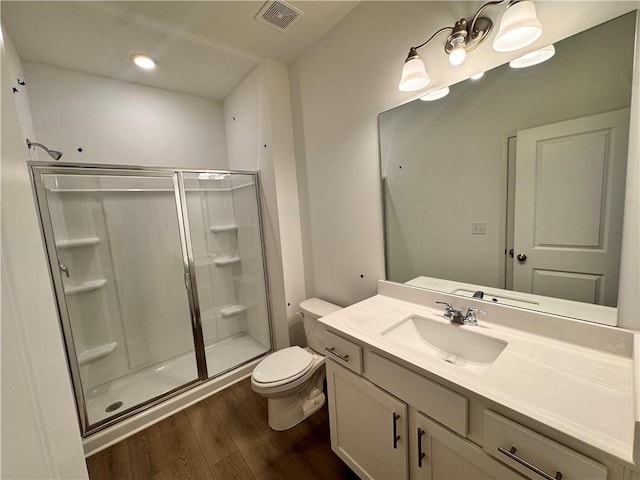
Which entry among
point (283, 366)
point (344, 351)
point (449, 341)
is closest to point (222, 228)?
point (283, 366)

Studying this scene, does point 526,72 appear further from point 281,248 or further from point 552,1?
point 281,248

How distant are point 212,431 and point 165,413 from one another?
44cm

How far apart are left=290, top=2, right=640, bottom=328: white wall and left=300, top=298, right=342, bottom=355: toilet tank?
0.39 ft

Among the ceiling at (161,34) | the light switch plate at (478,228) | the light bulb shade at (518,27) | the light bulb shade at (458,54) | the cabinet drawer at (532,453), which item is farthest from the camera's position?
the ceiling at (161,34)

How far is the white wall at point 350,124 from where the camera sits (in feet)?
4.50

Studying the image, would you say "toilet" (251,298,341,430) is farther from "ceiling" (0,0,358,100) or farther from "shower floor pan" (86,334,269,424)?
"ceiling" (0,0,358,100)

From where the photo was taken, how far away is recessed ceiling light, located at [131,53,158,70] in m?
1.88

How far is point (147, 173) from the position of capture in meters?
1.88

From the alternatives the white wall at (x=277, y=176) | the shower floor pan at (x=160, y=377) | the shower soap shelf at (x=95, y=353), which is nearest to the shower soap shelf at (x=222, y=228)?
the white wall at (x=277, y=176)

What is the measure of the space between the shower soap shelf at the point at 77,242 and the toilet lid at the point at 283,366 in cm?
161

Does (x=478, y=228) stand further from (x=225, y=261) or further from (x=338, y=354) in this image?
(x=225, y=261)

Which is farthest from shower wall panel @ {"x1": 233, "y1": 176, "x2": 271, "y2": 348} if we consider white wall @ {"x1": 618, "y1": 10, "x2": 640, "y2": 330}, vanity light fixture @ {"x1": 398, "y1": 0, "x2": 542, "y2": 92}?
white wall @ {"x1": 618, "y1": 10, "x2": 640, "y2": 330}

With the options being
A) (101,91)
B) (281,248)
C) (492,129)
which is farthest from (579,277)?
(101,91)

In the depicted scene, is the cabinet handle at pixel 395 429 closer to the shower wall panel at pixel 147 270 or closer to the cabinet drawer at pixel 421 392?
the cabinet drawer at pixel 421 392
